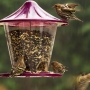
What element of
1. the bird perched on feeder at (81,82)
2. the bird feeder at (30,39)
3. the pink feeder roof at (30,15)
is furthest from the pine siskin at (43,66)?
the bird perched on feeder at (81,82)

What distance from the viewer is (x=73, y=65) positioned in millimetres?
10250

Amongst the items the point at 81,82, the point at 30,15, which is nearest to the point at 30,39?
the point at 30,15

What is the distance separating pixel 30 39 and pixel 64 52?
15.1ft

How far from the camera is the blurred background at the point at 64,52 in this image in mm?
9961

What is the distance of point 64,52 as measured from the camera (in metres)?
10.5

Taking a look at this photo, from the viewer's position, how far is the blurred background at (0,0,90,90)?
9.96m

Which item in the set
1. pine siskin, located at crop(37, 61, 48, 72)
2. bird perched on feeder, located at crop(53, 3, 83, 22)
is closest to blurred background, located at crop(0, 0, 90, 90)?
bird perched on feeder, located at crop(53, 3, 83, 22)

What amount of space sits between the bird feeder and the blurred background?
375 cm

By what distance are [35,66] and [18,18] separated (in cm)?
62

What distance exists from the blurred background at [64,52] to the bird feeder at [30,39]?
375cm

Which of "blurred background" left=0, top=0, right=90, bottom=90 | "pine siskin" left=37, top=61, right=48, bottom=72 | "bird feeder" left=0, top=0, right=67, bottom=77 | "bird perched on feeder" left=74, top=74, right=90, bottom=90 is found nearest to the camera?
"bird feeder" left=0, top=0, right=67, bottom=77

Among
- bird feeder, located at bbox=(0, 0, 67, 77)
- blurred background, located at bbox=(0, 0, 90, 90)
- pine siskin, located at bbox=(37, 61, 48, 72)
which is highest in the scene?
bird feeder, located at bbox=(0, 0, 67, 77)

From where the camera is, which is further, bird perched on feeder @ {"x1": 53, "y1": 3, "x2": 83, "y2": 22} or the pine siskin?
bird perched on feeder @ {"x1": 53, "y1": 3, "x2": 83, "y2": 22}

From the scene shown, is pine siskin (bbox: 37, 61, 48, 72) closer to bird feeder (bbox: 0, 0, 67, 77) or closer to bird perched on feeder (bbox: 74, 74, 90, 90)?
bird feeder (bbox: 0, 0, 67, 77)
